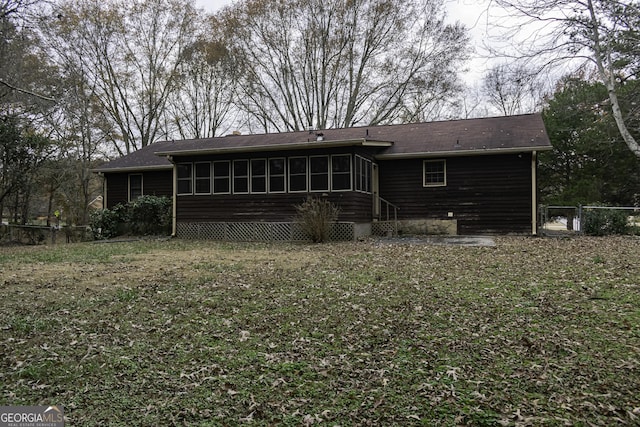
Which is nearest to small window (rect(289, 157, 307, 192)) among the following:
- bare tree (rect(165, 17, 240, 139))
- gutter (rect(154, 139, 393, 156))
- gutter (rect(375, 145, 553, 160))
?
gutter (rect(154, 139, 393, 156))

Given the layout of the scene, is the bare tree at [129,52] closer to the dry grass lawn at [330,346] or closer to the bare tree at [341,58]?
the bare tree at [341,58]

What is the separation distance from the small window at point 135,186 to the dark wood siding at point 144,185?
18 cm

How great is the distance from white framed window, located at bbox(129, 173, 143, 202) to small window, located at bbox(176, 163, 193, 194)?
165 inches

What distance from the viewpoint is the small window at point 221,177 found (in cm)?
1573

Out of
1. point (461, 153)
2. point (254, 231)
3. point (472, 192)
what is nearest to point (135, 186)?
point (254, 231)

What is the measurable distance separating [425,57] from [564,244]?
1728 cm

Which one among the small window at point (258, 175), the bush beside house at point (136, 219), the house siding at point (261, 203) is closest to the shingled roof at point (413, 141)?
the house siding at point (261, 203)

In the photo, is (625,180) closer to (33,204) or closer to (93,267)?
(93,267)

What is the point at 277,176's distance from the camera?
1512 centimetres

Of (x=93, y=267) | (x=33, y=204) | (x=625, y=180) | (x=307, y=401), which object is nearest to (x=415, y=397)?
(x=307, y=401)

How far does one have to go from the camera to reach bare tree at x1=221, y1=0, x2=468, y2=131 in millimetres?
25000

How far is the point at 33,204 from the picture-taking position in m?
28.6

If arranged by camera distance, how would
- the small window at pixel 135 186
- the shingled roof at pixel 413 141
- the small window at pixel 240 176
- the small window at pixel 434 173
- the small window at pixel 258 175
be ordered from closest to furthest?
the shingled roof at pixel 413 141
the small window at pixel 258 175
the small window at pixel 240 176
the small window at pixel 434 173
the small window at pixel 135 186

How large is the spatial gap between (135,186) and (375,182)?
36.1 feet
